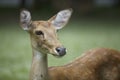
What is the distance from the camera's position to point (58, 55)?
6082mm

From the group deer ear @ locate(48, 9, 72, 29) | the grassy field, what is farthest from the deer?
the grassy field

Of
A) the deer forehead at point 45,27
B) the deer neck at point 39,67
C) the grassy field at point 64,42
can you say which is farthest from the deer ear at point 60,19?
the grassy field at point 64,42

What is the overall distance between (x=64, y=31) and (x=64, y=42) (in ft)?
5.68

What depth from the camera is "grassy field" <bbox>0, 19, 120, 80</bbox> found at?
10.9 meters

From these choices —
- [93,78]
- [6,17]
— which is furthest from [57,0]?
[93,78]

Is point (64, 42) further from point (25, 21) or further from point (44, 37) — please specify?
point (44, 37)

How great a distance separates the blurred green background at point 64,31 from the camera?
11219 mm

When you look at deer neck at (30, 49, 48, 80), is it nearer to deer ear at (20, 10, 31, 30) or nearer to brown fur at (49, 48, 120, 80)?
deer ear at (20, 10, 31, 30)

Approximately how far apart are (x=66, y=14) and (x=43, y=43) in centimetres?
76

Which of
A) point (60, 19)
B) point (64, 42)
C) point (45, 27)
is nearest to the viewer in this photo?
point (45, 27)

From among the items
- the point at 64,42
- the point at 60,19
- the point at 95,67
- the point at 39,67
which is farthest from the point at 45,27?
the point at 64,42

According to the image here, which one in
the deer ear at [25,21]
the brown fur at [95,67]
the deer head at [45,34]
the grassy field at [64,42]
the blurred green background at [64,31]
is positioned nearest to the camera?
the deer head at [45,34]

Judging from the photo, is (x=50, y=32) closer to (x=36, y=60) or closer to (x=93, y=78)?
(x=36, y=60)

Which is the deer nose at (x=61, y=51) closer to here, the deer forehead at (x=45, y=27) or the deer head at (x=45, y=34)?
the deer head at (x=45, y=34)
